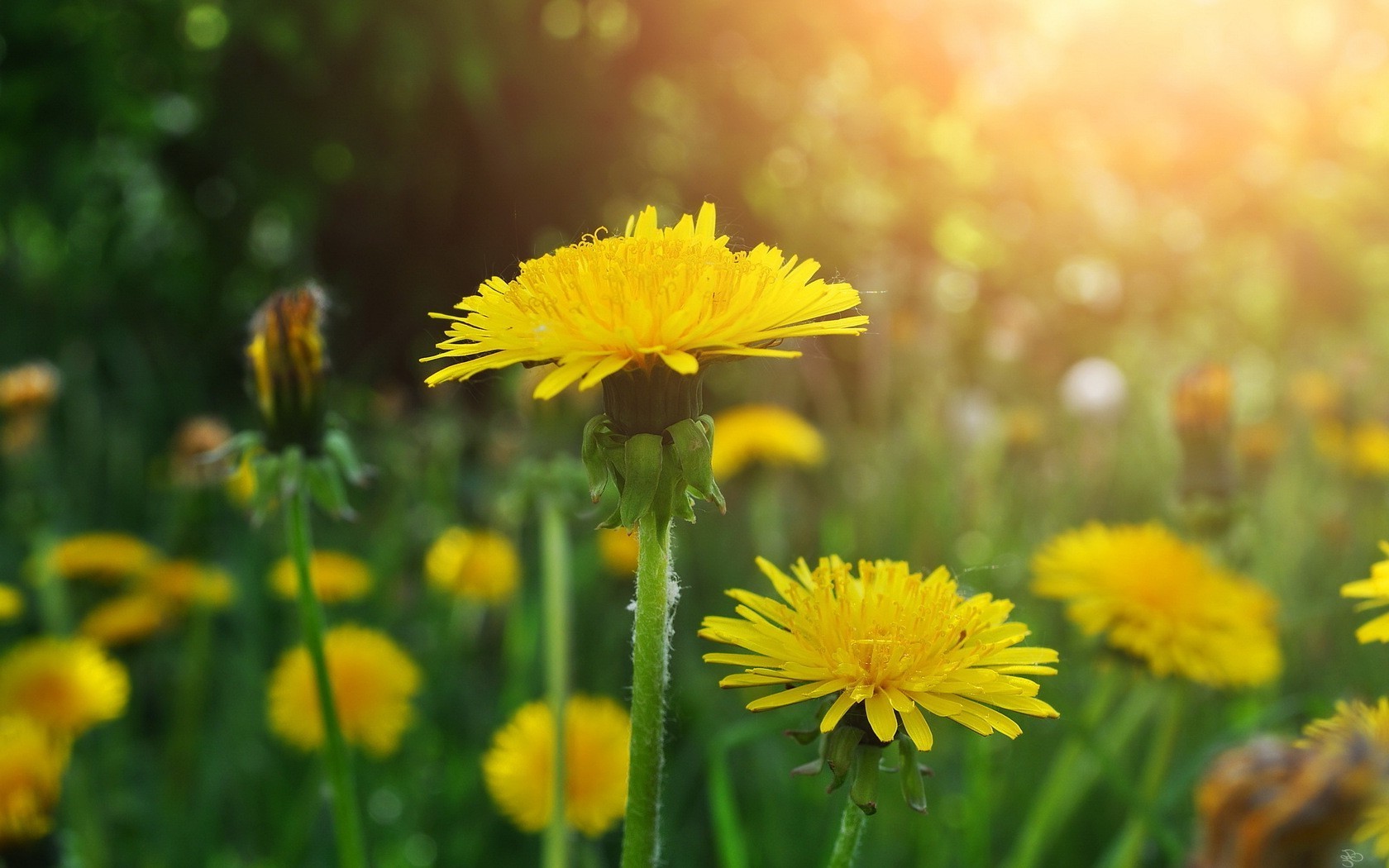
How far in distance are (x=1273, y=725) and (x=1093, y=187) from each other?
5.40 metres

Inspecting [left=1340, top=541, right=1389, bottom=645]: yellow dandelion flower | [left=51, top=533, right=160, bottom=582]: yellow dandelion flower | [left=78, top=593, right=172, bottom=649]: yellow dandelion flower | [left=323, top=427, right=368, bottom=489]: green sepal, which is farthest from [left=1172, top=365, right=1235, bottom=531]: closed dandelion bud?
[left=51, top=533, right=160, bottom=582]: yellow dandelion flower

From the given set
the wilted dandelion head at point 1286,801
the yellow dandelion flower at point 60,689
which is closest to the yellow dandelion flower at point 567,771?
the yellow dandelion flower at point 60,689

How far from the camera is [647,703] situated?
0.71 m

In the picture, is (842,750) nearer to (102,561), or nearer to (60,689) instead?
(60,689)

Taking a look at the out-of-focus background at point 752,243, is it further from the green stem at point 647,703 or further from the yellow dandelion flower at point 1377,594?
the yellow dandelion flower at point 1377,594

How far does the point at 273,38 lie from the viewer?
3.82 metres

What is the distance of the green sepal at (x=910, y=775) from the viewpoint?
2.29 ft

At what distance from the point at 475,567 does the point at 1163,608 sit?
4.58 feet

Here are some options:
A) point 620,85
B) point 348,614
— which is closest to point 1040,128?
point 620,85

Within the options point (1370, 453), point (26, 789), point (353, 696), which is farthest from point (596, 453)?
point (1370, 453)

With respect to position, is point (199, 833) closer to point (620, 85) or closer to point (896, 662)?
point (896, 662)

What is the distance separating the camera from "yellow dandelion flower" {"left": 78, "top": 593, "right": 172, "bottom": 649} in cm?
218

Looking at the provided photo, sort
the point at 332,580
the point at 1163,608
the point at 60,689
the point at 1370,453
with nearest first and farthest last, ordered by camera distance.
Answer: the point at 1163,608
the point at 60,689
the point at 332,580
the point at 1370,453

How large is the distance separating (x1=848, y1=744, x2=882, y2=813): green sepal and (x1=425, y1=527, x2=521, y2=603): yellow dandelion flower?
150cm
